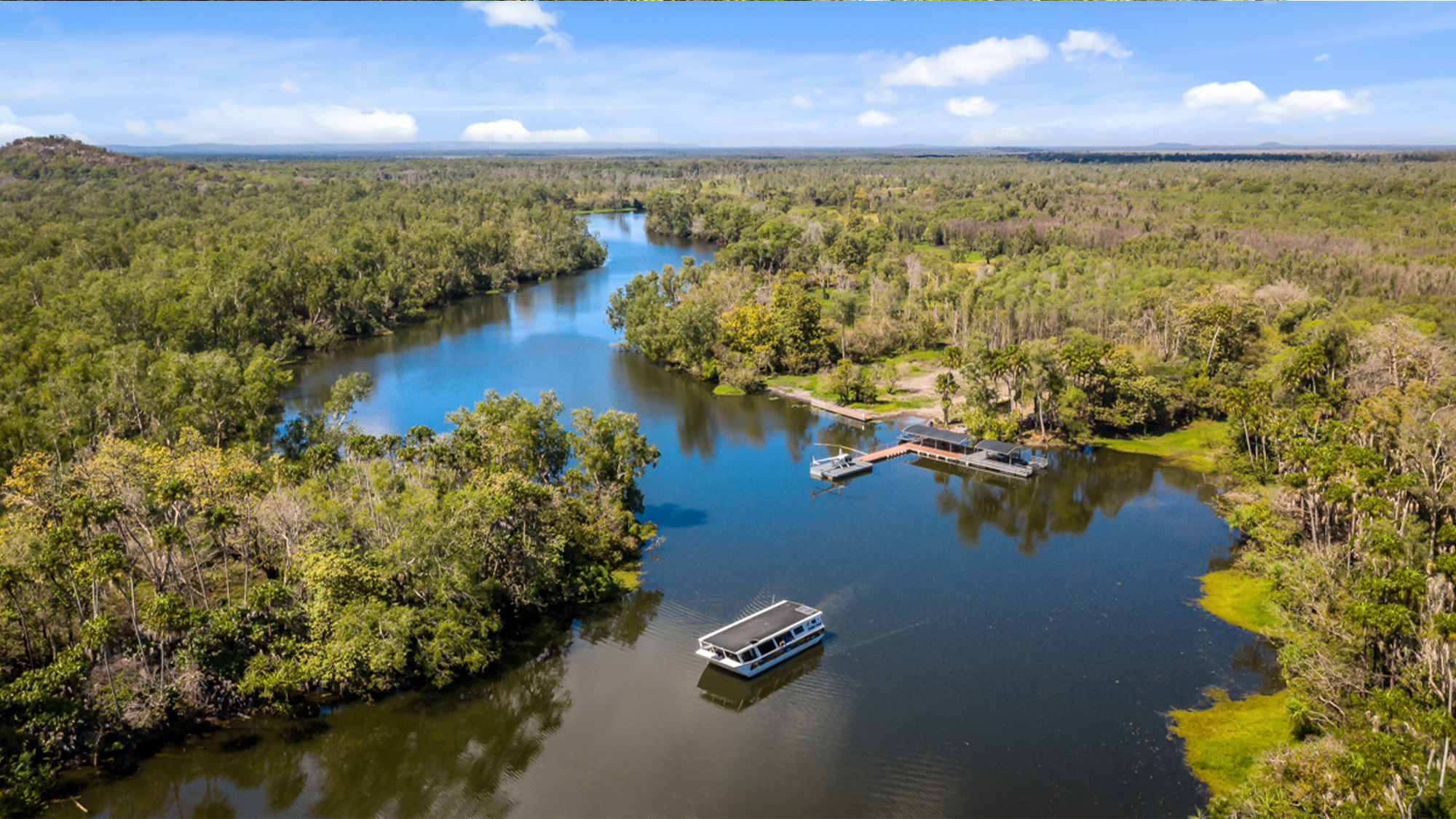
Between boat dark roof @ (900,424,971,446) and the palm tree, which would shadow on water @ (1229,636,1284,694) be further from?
the palm tree

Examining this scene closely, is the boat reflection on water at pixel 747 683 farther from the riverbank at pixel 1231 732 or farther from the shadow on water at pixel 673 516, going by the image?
the riverbank at pixel 1231 732

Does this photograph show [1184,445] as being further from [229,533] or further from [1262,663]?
[229,533]

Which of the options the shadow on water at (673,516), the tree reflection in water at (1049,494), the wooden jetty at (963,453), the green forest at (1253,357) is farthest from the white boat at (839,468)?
the green forest at (1253,357)

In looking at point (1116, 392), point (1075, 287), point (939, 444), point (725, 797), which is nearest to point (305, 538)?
point (725, 797)

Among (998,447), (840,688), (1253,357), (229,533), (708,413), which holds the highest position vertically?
(1253,357)

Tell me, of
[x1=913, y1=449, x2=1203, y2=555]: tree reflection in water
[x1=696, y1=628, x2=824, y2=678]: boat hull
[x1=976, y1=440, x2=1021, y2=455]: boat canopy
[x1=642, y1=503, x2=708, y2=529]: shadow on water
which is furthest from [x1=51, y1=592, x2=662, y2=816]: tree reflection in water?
[x1=976, y1=440, x2=1021, y2=455]: boat canopy

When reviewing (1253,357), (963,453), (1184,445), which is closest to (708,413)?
(963,453)
